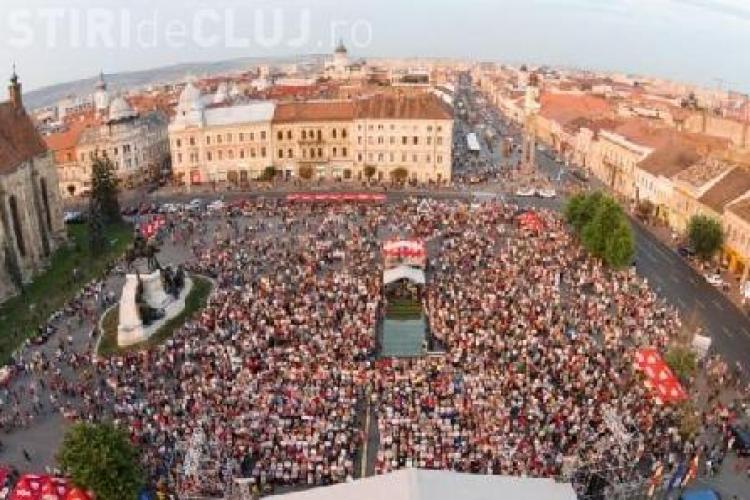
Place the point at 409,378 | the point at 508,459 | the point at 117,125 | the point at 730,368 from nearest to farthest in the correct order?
1. the point at 508,459
2. the point at 409,378
3. the point at 730,368
4. the point at 117,125

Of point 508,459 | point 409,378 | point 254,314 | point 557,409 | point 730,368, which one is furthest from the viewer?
point 254,314

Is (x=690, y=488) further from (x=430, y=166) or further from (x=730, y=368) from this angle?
(x=430, y=166)

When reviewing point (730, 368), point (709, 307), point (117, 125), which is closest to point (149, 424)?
point (730, 368)

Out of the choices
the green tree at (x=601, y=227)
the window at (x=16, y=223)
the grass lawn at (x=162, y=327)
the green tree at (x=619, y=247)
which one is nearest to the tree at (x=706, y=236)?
the green tree at (x=601, y=227)

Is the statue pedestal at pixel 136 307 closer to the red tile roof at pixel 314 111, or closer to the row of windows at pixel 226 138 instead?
the row of windows at pixel 226 138

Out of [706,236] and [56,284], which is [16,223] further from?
[706,236]

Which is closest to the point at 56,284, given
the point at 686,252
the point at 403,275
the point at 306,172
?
the point at 403,275

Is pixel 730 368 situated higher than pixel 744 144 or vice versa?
pixel 744 144
